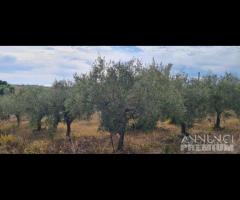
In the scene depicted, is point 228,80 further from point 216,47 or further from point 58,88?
point 58,88

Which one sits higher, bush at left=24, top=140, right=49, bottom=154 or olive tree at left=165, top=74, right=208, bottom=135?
olive tree at left=165, top=74, right=208, bottom=135

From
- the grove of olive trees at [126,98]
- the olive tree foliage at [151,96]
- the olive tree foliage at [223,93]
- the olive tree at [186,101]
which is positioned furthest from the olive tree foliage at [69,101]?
the olive tree foliage at [223,93]

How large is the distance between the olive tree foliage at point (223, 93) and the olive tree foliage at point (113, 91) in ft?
4.18

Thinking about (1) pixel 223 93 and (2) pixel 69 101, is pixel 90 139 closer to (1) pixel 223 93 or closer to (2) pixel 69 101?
(2) pixel 69 101

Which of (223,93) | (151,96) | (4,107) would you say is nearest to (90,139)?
(151,96)

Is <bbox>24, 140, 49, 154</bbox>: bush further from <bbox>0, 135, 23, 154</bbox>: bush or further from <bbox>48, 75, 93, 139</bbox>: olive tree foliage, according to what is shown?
<bbox>48, 75, 93, 139</bbox>: olive tree foliage

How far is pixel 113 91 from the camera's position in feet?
21.8

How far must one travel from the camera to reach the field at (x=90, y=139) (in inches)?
254

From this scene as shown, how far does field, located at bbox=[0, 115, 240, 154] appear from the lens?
646 cm

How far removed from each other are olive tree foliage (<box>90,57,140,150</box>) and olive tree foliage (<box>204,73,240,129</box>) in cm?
127

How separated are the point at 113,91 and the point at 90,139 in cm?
87

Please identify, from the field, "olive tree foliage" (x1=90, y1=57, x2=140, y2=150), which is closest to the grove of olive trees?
"olive tree foliage" (x1=90, y1=57, x2=140, y2=150)
